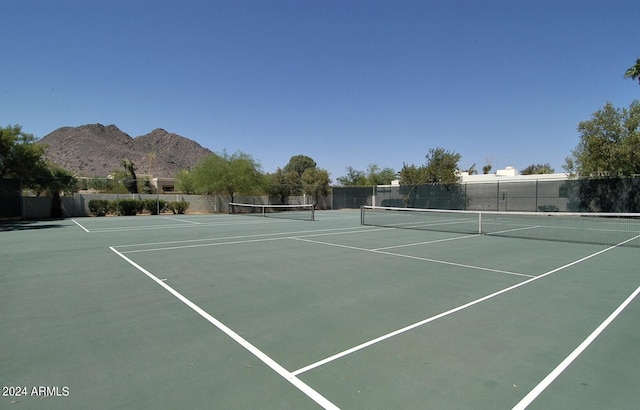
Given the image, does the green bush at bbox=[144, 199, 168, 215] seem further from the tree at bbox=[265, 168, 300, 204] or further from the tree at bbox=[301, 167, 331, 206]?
the tree at bbox=[301, 167, 331, 206]

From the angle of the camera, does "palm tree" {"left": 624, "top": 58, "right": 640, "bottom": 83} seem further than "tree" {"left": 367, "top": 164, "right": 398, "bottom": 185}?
No

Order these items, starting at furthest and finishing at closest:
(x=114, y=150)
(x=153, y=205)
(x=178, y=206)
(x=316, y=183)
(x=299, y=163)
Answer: (x=114, y=150)
(x=299, y=163)
(x=316, y=183)
(x=178, y=206)
(x=153, y=205)

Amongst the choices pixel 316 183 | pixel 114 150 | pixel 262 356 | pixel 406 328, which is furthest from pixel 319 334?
pixel 114 150

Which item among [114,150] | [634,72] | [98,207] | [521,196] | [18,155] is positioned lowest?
[98,207]

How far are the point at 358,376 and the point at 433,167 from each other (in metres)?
39.0

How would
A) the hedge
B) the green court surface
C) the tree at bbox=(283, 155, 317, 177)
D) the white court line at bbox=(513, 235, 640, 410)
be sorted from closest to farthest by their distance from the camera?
the white court line at bbox=(513, 235, 640, 410) → the green court surface → the hedge → the tree at bbox=(283, 155, 317, 177)

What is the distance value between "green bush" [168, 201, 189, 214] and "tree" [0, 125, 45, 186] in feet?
33.7

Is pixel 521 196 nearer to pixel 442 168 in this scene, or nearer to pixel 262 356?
pixel 442 168

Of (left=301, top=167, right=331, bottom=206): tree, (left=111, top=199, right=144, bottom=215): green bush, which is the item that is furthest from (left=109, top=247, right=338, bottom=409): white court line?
(left=301, top=167, right=331, bottom=206): tree

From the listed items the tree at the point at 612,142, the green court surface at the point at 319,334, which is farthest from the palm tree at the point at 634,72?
the green court surface at the point at 319,334

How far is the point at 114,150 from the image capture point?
121125 millimetres

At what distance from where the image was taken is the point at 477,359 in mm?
3801

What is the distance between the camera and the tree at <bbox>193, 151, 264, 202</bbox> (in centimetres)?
3597

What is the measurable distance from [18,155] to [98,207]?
21.1 feet
